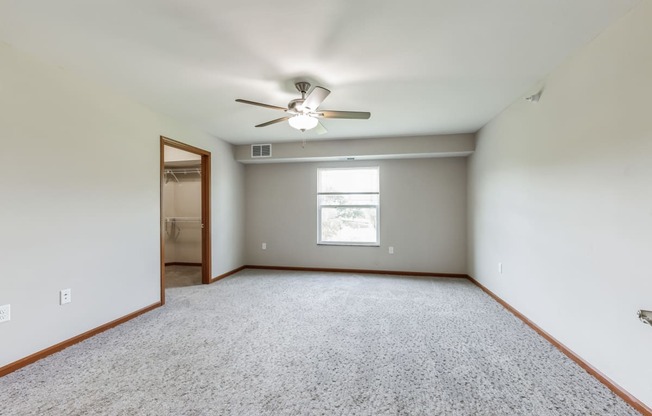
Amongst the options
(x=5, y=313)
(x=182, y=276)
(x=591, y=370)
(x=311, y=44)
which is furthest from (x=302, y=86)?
(x=182, y=276)

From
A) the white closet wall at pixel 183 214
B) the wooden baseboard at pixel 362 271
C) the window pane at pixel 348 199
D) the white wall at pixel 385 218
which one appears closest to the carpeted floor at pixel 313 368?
the wooden baseboard at pixel 362 271

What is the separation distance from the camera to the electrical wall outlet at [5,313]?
192cm

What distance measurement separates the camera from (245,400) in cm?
166

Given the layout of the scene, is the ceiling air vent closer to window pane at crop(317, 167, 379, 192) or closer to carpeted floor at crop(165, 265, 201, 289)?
window pane at crop(317, 167, 379, 192)

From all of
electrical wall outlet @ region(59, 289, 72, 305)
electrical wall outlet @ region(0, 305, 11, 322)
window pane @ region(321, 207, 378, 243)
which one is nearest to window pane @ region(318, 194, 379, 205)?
window pane @ region(321, 207, 378, 243)

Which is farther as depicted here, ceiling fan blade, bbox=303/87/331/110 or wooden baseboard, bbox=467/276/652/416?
ceiling fan blade, bbox=303/87/331/110

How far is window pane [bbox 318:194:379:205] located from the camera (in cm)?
500

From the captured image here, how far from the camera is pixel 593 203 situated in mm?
1903

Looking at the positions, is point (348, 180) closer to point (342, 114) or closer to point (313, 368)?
point (342, 114)

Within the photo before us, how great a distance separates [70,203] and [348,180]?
3828 millimetres

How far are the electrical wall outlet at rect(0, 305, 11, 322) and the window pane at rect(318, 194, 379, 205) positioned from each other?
398cm

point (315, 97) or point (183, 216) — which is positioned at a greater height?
point (315, 97)

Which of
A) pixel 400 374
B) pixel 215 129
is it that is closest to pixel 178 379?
pixel 400 374

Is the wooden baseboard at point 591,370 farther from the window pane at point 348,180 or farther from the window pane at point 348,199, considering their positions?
the window pane at point 348,180
